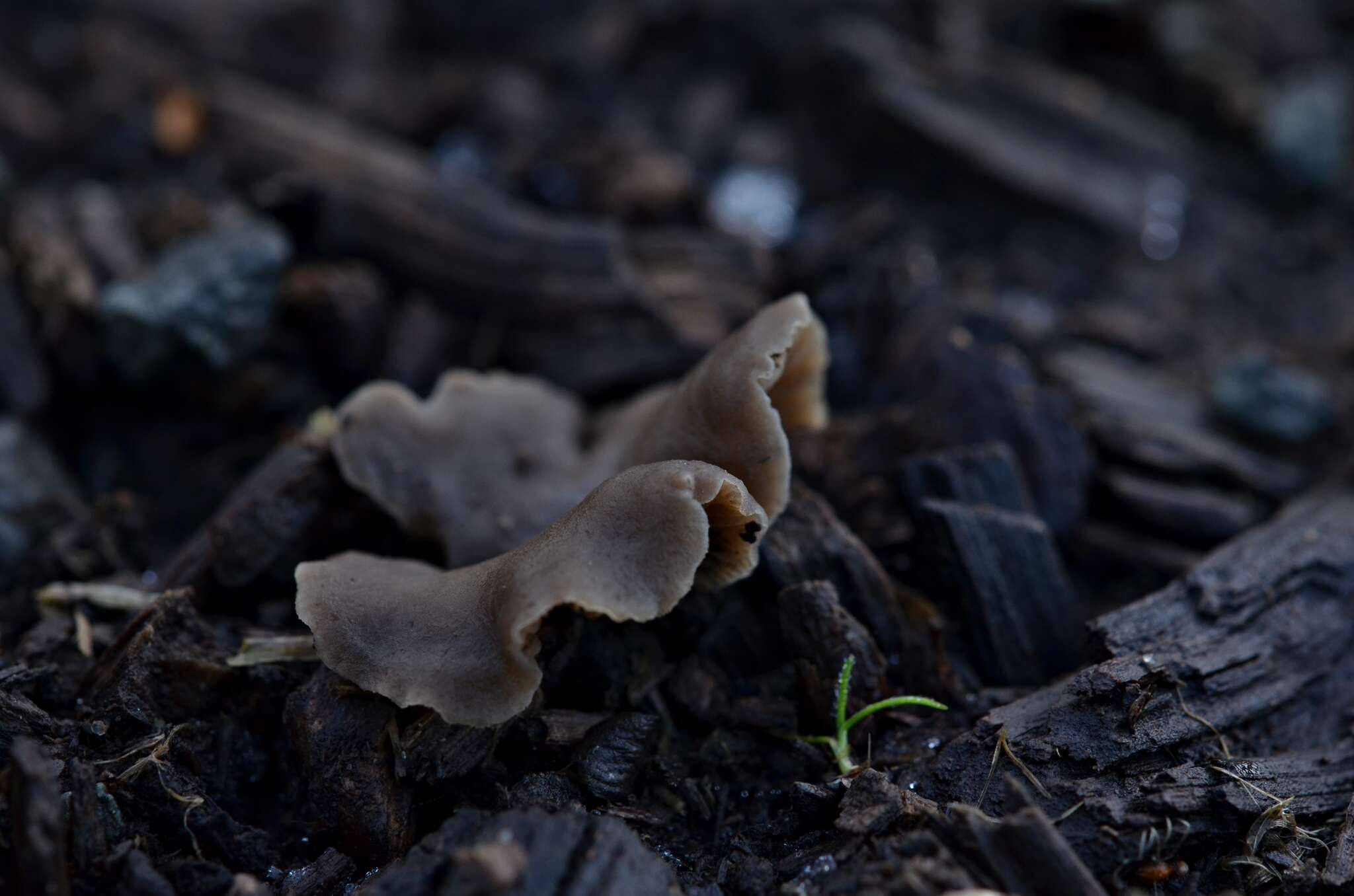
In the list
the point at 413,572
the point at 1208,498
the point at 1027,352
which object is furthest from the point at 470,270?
the point at 1208,498

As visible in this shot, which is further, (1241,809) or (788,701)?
(788,701)

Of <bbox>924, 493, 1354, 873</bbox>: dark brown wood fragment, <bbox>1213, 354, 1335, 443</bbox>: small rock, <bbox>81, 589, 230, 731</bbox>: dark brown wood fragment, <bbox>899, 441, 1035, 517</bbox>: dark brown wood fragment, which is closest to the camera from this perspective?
<bbox>924, 493, 1354, 873</bbox>: dark brown wood fragment

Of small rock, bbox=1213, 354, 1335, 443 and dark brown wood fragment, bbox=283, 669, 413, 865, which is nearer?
dark brown wood fragment, bbox=283, 669, 413, 865

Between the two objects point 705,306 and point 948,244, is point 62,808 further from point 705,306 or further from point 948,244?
point 948,244

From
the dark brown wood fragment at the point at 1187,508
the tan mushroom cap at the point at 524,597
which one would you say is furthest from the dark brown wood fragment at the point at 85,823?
the dark brown wood fragment at the point at 1187,508

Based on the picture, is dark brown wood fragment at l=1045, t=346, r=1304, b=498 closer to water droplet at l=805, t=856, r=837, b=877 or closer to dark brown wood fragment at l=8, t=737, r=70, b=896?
water droplet at l=805, t=856, r=837, b=877

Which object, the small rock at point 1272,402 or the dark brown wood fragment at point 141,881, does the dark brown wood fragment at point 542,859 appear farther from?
the small rock at point 1272,402

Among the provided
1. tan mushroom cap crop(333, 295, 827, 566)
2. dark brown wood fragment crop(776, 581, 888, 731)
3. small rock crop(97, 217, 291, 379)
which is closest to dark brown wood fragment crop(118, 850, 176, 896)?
tan mushroom cap crop(333, 295, 827, 566)
